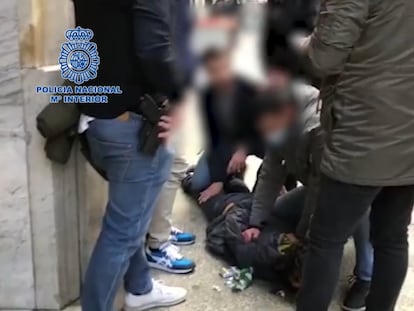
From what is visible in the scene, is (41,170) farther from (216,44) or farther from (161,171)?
(216,44)

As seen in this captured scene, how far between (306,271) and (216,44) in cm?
55

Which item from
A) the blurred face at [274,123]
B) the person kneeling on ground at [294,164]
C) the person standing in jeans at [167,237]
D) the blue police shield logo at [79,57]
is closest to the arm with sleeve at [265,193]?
the person kneeling on ground at [294,164]

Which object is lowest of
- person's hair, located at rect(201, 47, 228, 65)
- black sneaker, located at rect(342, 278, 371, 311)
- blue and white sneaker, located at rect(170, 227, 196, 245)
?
blue and white sneaker, located at rect(170, 227, 196, 245)

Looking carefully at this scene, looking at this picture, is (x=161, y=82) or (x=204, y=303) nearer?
(x=161, y=82)

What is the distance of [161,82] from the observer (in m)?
1.06

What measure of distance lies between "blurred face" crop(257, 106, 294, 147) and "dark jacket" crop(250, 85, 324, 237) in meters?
0.02

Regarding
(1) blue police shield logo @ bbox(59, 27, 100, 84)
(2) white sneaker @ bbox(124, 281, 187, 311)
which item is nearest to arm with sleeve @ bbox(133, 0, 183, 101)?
(1) blue police shield logo @ bbox(59, 27, 100, 84)

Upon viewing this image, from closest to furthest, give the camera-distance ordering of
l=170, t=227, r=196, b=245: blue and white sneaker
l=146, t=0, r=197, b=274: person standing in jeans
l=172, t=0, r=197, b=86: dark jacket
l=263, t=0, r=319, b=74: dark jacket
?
l=263, t=0, r=319, b=74: dark jacket < l=172, t=0, r=197, b=86: dark jacket < l=146, t=0, r=197, b=274: person standing in jeans < l=170, t=227, r=196, b=245: blue and white sneaker

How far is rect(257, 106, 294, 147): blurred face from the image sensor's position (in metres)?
0.80

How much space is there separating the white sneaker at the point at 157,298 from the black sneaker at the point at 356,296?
0.34 metres

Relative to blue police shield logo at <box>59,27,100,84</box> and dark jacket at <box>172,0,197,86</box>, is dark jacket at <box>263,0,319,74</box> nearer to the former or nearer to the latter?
dark jacket at <box>172,0,197,86</box>

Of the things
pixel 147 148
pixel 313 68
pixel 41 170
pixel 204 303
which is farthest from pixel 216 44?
pixel 204 303

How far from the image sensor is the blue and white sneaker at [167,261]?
5.22 feet

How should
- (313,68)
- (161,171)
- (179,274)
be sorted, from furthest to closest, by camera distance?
(179,274) < (161,171) < (313,68)
